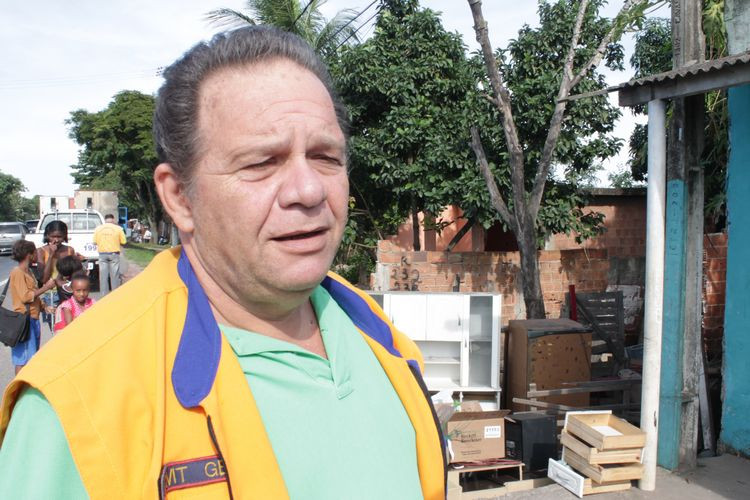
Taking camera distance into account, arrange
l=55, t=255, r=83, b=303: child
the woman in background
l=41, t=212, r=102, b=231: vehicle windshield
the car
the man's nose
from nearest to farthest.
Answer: the man's nose → l=55, t=255, r=83, b=303: child → the woman in background → l=41, t=212, r=102, b=231: vehicle windshield → the car

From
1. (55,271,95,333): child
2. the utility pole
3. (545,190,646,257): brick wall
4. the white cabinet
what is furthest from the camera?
(545,190,646,257): brick wall

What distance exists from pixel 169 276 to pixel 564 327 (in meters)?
5.65

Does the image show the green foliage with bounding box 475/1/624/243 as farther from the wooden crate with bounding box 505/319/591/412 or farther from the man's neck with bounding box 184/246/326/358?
the man's neck with bounding box 184/246/326/358

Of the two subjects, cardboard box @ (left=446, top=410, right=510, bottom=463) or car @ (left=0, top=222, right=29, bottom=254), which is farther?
car @ (left=0, top=222, right=29, bottom=254)

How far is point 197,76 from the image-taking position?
119 centimetres

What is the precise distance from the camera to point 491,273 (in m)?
9.11

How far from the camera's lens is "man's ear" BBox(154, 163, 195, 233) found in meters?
1.22

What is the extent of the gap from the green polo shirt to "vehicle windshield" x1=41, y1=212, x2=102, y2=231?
15745 millimetres

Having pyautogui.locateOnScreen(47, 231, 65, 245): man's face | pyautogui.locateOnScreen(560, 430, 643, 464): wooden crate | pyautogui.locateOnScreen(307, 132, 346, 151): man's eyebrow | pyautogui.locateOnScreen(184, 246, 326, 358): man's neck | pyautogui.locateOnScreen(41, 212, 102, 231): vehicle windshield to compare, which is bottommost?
pyautogui.locateOnScreen(560, 430, 643, 464): wooden crate

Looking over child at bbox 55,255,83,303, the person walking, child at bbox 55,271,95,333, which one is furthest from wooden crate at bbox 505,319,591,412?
the person walking

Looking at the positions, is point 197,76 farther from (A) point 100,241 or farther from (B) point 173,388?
(A) point 100,241

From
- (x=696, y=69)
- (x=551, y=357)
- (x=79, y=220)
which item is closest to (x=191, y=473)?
(x=696, y=69)

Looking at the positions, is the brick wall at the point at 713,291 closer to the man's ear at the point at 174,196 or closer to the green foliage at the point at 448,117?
the green foliage at the point at 448,117

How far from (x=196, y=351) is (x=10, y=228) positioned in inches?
1265
